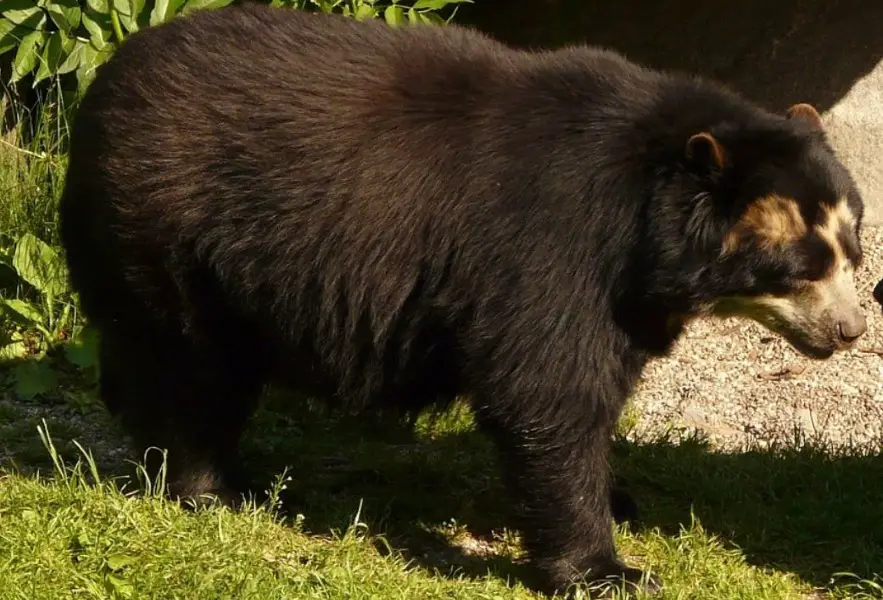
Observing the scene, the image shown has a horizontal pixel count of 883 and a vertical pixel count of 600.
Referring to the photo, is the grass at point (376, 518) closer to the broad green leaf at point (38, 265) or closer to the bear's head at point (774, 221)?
the broad green leaf at point (38, 265)

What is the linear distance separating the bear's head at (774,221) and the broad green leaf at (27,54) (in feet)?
13.3

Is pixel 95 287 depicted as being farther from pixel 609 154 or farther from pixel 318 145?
pixel 609 154

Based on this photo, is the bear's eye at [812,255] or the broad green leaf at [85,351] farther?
the broad green leaf at [85,351]

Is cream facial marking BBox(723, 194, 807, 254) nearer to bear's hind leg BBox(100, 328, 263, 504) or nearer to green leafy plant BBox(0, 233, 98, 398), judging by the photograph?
bear's hind leg BBox(100, 328, 263, 504)

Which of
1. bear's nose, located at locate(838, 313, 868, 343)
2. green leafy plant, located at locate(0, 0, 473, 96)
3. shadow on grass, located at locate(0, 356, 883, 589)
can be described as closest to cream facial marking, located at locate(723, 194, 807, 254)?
bear's nose, located at locate(838, 313, 868, 343)

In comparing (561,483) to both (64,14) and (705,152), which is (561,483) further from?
(64,14)

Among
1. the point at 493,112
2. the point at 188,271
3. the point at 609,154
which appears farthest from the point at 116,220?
the point at 609,154

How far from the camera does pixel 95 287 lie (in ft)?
17.4

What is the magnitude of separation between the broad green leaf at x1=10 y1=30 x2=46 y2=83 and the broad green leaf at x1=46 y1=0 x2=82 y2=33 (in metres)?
0.17

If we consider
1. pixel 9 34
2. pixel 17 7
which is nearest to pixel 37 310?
pixel 9 34

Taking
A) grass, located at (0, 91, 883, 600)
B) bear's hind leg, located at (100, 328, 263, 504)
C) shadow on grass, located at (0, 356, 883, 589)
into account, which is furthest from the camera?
shadow on grass, located at (0, 356, 883, 589)

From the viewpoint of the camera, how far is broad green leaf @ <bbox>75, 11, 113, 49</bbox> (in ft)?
23.0

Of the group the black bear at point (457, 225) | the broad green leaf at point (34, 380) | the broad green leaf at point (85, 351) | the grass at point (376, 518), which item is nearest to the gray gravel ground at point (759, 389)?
the grass at point (376, 518)

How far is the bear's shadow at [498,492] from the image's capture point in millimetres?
5305
